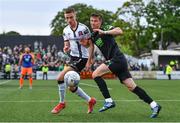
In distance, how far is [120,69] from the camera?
10.9 m

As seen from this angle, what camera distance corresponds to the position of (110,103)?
434 inches

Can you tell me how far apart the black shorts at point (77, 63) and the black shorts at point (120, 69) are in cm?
90

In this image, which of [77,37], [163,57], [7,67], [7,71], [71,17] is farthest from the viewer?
[163,57]

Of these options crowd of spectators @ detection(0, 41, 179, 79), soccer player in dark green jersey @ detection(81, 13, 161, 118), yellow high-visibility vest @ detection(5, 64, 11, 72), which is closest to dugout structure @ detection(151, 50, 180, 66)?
crowd of spectators @ detection(0, 41, 179, 79)

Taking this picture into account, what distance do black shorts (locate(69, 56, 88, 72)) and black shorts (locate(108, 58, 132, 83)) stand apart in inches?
35.3

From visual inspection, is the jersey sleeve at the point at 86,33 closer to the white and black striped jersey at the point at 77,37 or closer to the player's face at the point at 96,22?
the white and black striped jersey at the point at 77,37

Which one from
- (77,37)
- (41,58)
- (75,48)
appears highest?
(77,37)

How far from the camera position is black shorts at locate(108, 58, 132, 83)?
1088cm

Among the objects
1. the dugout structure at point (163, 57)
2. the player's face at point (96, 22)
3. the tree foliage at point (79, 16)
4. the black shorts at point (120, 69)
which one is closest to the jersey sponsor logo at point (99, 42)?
the player's face at point (96, 22)

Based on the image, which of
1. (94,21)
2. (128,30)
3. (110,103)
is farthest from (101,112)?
(128,30)

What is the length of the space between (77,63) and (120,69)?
1161 millimetres

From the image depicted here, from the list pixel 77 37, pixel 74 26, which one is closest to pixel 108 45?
pixel 77 37

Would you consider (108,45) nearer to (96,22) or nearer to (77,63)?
(96,22)

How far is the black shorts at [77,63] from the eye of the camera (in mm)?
11641
